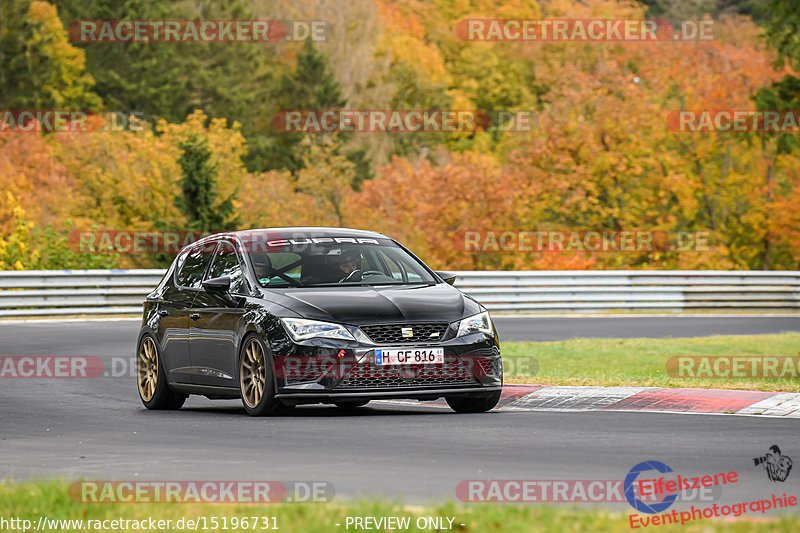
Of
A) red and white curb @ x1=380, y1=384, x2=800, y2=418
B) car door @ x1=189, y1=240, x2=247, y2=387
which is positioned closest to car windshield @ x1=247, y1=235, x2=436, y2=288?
car door @ x1=189, y1=240, x2=247, y2=387

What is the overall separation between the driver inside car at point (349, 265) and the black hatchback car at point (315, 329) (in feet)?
0.04

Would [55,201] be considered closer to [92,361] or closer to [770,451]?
[92,361]

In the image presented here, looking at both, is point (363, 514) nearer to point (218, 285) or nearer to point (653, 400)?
point (218, 285)

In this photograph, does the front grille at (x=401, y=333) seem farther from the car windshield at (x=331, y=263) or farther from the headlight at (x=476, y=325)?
the car windshield at (x=331, y=263)

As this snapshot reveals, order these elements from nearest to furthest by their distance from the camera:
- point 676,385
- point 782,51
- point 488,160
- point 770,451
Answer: point 770,451
point 676,385
point 782,51
point 488,160

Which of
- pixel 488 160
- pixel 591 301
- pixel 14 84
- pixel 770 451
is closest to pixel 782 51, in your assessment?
pixel 591 301

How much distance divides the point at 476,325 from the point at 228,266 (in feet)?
8.36

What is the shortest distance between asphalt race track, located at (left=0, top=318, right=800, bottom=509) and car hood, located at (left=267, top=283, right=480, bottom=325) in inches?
33.7

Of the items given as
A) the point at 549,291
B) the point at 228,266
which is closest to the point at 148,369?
the point at 228,266

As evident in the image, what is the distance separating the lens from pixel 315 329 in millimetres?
11984

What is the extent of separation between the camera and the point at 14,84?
7850 cm

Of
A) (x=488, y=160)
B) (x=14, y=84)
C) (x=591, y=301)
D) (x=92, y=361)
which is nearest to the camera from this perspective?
(x=92, y=361)

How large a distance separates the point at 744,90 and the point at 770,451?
54764mm

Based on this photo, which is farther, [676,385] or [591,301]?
[591,301]
